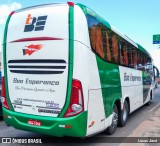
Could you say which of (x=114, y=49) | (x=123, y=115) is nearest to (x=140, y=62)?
(x=123, y=115)

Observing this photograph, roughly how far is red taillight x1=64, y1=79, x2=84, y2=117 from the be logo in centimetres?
147

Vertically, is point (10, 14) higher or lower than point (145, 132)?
higher

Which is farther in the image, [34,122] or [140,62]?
[140,62]

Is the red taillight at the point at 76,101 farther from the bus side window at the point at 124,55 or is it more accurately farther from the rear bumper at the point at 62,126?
the bus side window at the point at 124,55

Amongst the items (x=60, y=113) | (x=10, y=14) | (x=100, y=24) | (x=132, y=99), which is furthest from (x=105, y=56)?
(x=132, y=99)

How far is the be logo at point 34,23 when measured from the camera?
6.02 meters

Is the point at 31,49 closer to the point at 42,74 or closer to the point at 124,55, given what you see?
the point at 42,74

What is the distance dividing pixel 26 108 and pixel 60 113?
93 cm

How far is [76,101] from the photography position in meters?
5.61

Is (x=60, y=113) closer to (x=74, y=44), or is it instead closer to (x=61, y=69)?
(x=61, y=69)

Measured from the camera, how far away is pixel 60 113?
18.7ft

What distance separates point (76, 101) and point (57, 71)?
76cm

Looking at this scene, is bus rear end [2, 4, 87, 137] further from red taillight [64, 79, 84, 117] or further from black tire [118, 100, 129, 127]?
black tire [118, 100, 129, 127]

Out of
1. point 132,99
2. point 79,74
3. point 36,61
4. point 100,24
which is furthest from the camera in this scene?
point 132,99
